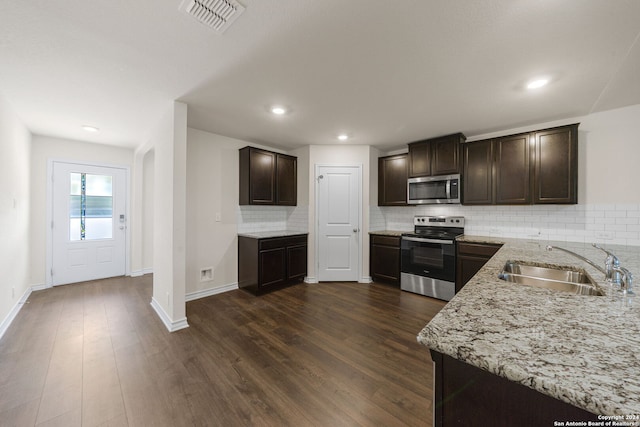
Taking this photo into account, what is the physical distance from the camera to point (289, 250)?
396 cm

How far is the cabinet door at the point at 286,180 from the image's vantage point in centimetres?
419

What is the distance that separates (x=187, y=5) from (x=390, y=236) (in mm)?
3629

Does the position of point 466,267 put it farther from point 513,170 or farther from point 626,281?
point 626,281

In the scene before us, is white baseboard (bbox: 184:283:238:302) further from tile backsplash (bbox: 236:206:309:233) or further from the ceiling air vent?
the ceiling air vent

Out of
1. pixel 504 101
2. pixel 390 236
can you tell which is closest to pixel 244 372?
pixel 390 236

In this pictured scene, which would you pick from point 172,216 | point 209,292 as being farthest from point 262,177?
point 209,292

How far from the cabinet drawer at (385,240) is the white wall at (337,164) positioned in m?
0.12

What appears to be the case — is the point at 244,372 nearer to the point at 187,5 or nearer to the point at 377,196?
the point at 187,5

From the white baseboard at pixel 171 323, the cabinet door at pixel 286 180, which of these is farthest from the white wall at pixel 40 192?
the cabinet door at pixel 286 180

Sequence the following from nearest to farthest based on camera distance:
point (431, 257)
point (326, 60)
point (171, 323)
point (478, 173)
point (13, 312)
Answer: point (326, 60) → point (171, 323) → point (13, 312) → point (478, 173) → point (431, 257)

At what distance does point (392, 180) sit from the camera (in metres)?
4.30

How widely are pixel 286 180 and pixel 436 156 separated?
8.20ft

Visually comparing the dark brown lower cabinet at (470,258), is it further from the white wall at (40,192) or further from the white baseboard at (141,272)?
the white wall at (40,192)

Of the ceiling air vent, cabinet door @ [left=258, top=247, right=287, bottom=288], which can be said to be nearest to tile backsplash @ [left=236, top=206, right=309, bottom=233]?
cabinet door @ [left=258, top=247, right=287, bottom=288]
